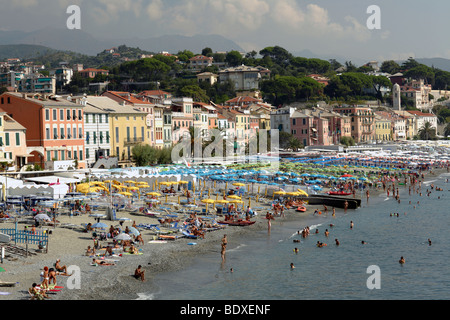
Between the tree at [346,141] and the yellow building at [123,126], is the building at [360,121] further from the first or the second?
the yellow building at [123,126]

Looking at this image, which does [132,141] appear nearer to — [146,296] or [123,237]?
[123,237]

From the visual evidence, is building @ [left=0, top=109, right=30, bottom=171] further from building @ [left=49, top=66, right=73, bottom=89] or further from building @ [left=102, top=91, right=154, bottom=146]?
building @ [left=49, top=66, right=73, bottom=89]

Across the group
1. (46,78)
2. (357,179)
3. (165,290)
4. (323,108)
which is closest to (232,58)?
(46,78)

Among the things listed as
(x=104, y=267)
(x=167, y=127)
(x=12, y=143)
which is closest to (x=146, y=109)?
(x=167, y=127)

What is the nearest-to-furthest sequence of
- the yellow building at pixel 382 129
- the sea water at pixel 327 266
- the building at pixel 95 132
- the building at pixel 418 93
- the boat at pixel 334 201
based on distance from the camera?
the sea water at pixel 327 266 → the boat at pixel 334 201 → the building at pixel 95 132 → the yellow building at pixel 382 129 → the building at pixel 418 93

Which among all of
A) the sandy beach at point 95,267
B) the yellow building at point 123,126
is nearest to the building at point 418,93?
the yellow building at point 123,126
